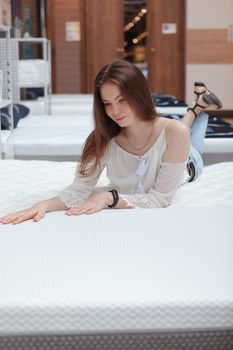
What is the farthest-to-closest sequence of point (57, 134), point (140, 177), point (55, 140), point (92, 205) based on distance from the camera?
point (57, 134)
point (55, 140)
point (140, 177)
point (92, 205)

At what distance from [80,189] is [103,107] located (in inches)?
10.8

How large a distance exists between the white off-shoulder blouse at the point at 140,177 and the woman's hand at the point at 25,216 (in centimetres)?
19

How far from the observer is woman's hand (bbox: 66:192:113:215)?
5.79 feet

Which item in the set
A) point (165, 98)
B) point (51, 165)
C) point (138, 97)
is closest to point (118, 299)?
point (138, 97)

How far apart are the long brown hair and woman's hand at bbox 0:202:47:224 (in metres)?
0.29

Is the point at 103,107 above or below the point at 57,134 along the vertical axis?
above

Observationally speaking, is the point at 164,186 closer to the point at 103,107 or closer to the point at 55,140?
the point at 103,107

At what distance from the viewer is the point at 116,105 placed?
6.12ft

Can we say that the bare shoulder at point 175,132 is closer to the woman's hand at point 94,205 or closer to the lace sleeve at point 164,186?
the lace sleeve at point 164,186

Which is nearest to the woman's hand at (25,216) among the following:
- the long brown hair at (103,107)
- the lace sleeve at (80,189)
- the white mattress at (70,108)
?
the lace sleeve at (80,189)

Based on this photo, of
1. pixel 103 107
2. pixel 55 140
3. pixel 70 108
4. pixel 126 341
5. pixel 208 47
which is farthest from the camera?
pixel 208 47

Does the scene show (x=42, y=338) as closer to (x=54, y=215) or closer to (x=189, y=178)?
(x=54, y=215)

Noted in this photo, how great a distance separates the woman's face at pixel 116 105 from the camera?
1.86m

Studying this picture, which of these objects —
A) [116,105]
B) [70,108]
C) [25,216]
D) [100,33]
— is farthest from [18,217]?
[100,33]
